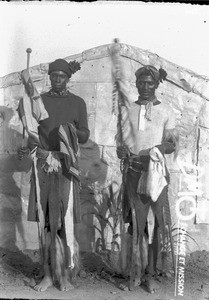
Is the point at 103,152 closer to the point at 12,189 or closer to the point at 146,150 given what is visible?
the point at 146,150

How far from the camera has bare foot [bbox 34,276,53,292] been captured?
551 centimetres

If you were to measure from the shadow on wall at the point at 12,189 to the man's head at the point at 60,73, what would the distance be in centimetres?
93

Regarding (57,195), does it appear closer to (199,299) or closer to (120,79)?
(120,79)

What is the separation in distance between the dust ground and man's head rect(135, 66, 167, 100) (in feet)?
5.68

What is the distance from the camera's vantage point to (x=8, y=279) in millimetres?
5785

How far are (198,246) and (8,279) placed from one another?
1.91m

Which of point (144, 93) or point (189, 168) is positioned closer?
point (144, 93)

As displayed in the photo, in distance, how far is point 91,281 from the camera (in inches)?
227

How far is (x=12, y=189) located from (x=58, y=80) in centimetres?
139

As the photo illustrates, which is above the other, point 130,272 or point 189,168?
point 189,168

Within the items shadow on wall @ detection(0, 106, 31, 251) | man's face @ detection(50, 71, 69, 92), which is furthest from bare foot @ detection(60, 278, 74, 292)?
man's face @ detection(50, 71, 69, 92)

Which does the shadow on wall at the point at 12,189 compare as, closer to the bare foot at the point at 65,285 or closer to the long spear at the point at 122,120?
the bare foot at the point at 65,285

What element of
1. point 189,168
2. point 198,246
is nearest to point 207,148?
point 189,168

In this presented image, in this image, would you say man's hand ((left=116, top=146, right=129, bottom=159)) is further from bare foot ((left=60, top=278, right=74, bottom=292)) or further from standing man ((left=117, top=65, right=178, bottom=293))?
bare foot ((left=60, top=278, right=74, bottom=292))
